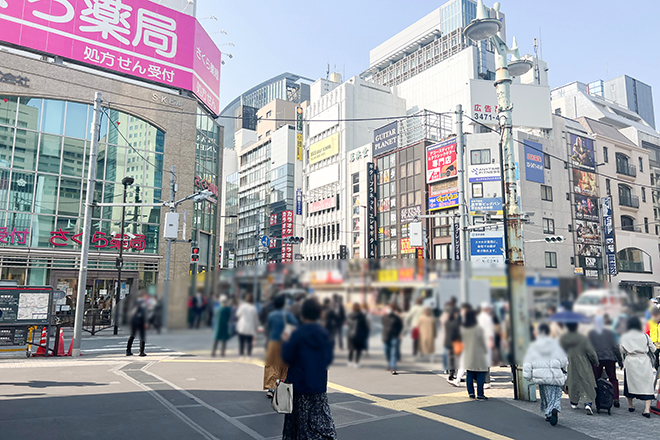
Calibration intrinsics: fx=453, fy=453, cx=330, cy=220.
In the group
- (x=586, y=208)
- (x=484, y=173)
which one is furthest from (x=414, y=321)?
(x=586, y=208)

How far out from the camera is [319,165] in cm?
6675

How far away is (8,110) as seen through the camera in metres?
27.5

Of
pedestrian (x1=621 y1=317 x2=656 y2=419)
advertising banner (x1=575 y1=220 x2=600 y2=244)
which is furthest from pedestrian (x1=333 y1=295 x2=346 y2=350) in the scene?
advertising banner (x1=575 y1=220 x2=600 y2=244)

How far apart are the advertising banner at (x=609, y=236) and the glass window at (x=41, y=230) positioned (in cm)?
5129

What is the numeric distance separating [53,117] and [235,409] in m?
27.6

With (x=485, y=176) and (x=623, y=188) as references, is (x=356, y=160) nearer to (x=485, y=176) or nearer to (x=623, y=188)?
(x=485, y=176)

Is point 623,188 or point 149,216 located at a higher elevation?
point 623,188

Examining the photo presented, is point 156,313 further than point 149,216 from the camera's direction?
No

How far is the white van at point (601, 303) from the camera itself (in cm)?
229

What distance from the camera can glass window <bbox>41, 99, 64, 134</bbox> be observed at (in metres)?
28.7

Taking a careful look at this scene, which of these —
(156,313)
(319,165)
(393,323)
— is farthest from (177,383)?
(319,165)

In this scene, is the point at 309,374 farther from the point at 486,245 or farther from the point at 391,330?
the point at 486,245

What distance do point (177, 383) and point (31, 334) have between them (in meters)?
8.20

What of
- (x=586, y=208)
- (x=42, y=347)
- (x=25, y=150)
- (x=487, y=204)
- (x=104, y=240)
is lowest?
(x=42, y=347)
